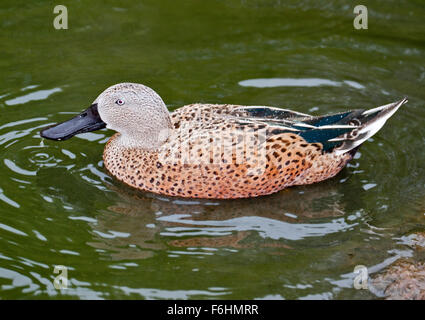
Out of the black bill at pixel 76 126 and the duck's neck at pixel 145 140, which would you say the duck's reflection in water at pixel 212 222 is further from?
the black bill at pixel 76 126

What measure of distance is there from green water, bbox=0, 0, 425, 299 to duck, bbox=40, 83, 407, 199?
0.19 meters

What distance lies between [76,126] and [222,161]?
172 cm

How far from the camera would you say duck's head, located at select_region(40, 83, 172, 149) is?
332 inches

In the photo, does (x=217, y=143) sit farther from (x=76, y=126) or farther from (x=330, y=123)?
(x=76, y=126)

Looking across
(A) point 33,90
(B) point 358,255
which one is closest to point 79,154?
(A) point 33,90

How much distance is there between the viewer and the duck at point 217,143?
8164 mm

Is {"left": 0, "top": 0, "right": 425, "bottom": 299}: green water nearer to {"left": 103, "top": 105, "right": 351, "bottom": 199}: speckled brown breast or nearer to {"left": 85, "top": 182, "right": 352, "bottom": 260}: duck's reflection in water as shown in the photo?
{"left": 85, "top": 182, "right": 352, "bottom": 260}: duck's reflection in water

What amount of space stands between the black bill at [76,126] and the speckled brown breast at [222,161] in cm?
58

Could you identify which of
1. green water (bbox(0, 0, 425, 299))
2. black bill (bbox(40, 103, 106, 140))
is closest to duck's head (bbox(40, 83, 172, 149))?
black bill (bbox(40, 103, 106, 140))

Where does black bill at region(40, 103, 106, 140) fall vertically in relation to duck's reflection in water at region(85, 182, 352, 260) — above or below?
above

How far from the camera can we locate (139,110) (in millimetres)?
8492

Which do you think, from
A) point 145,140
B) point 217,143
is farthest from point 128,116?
point 217,143

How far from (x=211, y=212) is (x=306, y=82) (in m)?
3.30

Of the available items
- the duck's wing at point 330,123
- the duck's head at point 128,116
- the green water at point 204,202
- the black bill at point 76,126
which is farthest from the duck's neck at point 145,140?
the duck's wing at point 330,123
